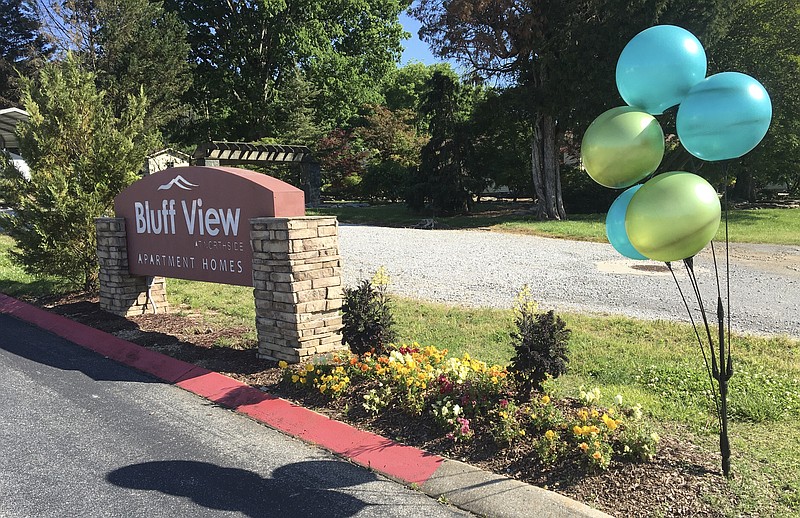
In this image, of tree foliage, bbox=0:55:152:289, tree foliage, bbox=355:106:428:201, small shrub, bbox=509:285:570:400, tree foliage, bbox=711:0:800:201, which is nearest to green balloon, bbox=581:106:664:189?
small shrub, bbox=509:285:570:400

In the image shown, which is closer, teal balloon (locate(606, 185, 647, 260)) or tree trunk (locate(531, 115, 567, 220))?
teal balloon (locate(606, 185, 647, 260))

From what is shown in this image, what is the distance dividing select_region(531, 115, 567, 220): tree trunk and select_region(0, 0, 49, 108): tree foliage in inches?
1135

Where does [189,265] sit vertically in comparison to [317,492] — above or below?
above

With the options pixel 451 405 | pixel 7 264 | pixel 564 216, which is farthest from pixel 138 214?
pixel 564 216

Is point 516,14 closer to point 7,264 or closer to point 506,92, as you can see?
point 506,92

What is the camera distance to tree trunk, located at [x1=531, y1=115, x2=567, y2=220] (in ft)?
74.8

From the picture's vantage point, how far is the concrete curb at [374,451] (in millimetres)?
3152

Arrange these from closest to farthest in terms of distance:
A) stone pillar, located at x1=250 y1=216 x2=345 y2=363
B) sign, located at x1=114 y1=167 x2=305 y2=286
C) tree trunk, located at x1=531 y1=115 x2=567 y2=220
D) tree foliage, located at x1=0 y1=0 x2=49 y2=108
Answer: stone pillar, located at x1=250 y1=216 x2=345 y2=363 < sign, located at x1=114 y1=167 x2=305 y2=286 < tree trunk, located at x1=531 y1=115 x2=567 y2=220 < tree foliage, located at x1=0 y1=0 x2=49 y2=108

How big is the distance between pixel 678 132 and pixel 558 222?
1844 cm

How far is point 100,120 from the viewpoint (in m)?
9.16

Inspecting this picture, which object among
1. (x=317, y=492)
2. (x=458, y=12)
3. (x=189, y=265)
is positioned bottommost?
(x=317, y=492)

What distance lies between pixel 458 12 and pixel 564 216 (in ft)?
28.8

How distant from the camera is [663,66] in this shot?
124 inches

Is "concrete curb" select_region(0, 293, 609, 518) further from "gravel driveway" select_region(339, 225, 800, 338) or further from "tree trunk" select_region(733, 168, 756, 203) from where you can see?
"tree trunk" select_region(733, 168, 756, 203)
